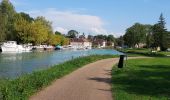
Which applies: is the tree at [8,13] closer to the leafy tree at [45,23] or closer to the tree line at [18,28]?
the tree line at [18,28]

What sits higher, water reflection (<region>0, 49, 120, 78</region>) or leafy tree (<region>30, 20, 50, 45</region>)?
leafy tree (<region>30, 20, 50, 45</region>)

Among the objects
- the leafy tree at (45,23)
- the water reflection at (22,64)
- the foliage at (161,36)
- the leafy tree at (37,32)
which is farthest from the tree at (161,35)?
the water reflection at (22,64)

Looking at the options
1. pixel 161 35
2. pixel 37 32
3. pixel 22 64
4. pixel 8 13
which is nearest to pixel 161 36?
pixel 161 35

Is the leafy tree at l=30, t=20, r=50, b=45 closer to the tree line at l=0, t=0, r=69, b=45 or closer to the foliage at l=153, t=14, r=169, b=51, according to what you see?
the tree line at l=0, t=0, r=69, b=45

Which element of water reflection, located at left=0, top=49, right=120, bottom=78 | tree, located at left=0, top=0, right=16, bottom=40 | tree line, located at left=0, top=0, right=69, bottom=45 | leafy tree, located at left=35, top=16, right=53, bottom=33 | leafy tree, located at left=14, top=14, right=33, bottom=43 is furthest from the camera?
leafy tree, located at left=35, top=16, right=53, bottom=33

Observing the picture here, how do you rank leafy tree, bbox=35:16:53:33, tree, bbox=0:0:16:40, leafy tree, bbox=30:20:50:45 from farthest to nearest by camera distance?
leafy tree, bbox=35:16:53:33 < leafy tree, bbox=30:20:50:45 < tree, bbox=0:0:16:40

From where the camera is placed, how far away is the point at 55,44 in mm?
185500

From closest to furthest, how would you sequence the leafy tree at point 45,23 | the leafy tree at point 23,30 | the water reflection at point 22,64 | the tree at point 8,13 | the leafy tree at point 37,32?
the water reflection at point 22,64 < the tree at point 8,13 < the leafy tree at point 23,30 < the leafy tree at point 37,32 < the leafy tree at point 45,23

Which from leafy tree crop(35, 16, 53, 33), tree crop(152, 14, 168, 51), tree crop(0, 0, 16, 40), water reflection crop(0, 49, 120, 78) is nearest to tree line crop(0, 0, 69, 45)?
tree crop(0, 0, 16, 40)

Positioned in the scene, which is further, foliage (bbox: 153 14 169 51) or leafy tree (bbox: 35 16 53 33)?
leafy tree (bbox: 35 16 53 33)

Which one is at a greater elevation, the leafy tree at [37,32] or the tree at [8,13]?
the tree at [8,13]

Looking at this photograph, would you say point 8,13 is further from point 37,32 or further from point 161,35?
point 161,35

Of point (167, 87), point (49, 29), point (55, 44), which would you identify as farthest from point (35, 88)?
point (55, 44)

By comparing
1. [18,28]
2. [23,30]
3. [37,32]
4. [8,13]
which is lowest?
[37,32]
